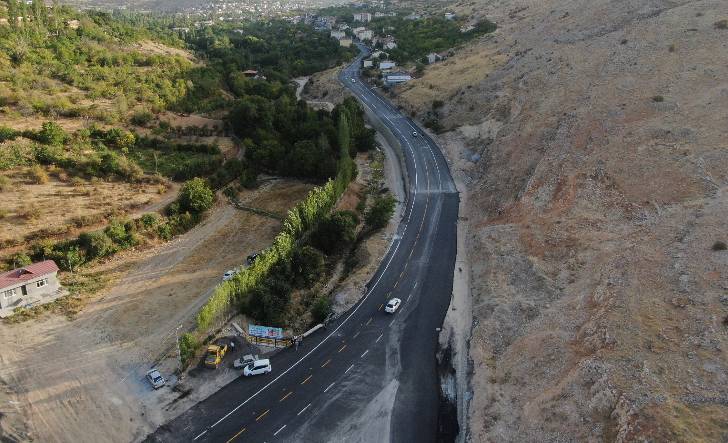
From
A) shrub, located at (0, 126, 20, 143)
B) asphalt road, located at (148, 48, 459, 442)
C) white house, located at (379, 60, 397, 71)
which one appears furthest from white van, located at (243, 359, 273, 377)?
white house, located at (379, 60, 397, 71)

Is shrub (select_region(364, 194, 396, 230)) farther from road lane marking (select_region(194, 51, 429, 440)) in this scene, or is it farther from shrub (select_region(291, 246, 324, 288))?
shrub (select_region(291, 246, 324, 288))

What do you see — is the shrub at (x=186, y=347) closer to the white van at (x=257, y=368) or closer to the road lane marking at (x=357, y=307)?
the white van at (x=257, y=368)

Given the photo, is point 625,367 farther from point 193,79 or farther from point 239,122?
point 193,79

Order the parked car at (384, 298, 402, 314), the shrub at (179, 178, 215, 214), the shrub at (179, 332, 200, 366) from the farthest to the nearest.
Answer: the shrub at (179, 178, 215, 214) < the parked car at (384, 298, 402, 314) < the shrub at (179, 332, 200, 366)

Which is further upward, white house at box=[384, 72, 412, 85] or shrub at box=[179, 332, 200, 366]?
white house at box=[384, 72, 412, 85]

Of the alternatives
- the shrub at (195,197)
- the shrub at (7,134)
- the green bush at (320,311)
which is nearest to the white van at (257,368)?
the green bush at (320,311)

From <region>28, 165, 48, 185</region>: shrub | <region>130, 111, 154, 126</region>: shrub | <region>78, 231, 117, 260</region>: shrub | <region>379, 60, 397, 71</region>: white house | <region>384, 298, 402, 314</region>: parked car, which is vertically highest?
<region>379, 60, 397, 71</region>: white house
